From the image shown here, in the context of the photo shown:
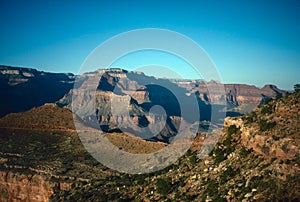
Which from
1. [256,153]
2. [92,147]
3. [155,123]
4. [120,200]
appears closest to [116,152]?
[92,147]

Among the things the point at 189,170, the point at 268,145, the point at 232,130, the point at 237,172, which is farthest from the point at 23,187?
the point at 268,145

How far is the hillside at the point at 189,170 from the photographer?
57.7 ft

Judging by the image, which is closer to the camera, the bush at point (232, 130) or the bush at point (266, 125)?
the bush at point (266, 125)

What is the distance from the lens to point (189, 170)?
2505cm

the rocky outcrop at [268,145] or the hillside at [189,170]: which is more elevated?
the rocky outcrop at [268,145]

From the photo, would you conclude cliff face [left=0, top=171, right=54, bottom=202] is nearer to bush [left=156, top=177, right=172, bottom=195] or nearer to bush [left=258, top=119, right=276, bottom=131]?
bush [left=156, top=177, right=172, bottom=195]

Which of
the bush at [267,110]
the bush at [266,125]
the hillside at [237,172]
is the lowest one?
the hillside at [237,172]

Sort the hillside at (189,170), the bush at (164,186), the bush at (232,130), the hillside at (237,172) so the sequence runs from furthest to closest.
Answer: the bush at (232,130), the bush at (164,186), the hillside at (189,170), the hillside at (237,172)

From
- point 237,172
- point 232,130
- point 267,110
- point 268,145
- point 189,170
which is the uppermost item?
point 267,110

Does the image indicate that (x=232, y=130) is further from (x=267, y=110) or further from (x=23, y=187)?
(x=23, y=187)

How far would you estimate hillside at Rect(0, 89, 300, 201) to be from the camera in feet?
57.7

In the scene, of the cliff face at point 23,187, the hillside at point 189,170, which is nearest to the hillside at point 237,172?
the hillside at point 189,170

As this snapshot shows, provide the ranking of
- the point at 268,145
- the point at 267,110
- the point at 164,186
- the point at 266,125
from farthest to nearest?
Result: the point at 267,110 < the point at 164,186 < the point at 266,125 < the point at 268,145

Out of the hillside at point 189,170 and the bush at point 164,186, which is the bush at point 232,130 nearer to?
the hillside at point 189,170
